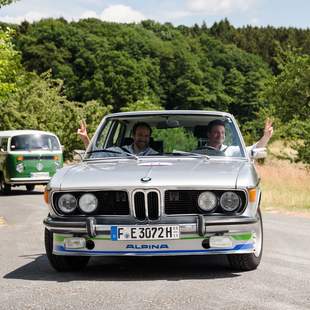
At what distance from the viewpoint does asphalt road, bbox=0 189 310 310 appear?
20.5 feet

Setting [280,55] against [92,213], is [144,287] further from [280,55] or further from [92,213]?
[280,55]

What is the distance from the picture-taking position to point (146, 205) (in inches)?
289

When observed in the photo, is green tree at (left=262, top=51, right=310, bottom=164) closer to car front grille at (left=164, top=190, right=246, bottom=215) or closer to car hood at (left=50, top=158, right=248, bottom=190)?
car hood at (left=50, top=158, right=248, bottom=190)

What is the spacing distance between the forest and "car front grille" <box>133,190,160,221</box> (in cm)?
3511

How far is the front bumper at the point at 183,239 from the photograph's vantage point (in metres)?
7.25

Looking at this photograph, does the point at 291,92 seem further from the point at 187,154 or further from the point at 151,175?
the point at 151,175

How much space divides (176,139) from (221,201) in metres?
1.81

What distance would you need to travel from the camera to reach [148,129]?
9.17 meters

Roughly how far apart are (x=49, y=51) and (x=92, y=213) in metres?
91.5

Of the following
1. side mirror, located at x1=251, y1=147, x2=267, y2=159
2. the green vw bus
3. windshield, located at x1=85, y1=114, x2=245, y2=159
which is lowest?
the green vw bus

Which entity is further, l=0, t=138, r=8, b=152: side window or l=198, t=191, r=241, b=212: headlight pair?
l=0, t=138, r=8, b=152: side window

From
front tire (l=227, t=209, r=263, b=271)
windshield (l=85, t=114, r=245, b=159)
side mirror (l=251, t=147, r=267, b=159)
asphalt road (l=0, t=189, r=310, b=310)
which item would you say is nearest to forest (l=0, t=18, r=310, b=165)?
windshield (l=85, t=114, r=245, b=159)

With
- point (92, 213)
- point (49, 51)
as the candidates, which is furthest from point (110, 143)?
point (49, 51)

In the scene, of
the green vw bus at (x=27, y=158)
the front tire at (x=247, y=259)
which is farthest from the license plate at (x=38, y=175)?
the front tire at (x=247, y=259)
